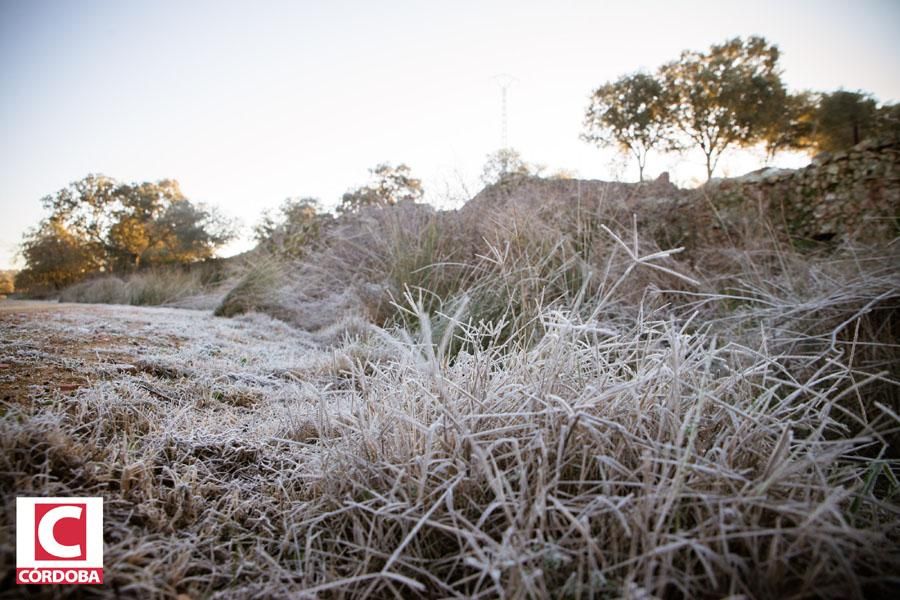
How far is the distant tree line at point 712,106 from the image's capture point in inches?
594

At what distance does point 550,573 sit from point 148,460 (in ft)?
2.59

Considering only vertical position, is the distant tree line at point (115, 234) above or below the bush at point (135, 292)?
above

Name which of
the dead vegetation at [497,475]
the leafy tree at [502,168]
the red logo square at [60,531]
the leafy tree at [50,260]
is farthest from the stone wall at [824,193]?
the leafy tree at [50,260]

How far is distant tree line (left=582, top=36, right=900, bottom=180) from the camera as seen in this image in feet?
49.5

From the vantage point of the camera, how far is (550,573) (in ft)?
1.78

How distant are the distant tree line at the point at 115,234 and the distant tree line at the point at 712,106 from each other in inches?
650

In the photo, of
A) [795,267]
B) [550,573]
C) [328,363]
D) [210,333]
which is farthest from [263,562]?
[795,267]

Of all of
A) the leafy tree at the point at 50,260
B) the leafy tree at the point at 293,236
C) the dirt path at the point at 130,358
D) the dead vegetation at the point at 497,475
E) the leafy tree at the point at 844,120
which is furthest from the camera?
the leafy tree at the point at 844,120

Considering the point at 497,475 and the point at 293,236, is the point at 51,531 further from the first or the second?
the point at 293,236

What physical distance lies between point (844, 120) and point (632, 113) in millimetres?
8280

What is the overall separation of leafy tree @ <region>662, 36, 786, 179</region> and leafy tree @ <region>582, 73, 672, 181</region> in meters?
0.46

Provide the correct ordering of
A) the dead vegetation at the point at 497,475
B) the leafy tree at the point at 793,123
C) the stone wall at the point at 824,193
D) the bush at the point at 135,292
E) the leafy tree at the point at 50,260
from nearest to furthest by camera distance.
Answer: the dead vegetation at the point at 497,475 → the stone wall at the point at 824,193 → the bush at the point at 135,292 → the leafy tree at the point at 50,260 → the leafy tree at the point at 793,123

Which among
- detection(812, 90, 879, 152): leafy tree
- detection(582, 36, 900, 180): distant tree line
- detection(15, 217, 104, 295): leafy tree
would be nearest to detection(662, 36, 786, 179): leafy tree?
detection(582, 36, 900, 180): distant tree line

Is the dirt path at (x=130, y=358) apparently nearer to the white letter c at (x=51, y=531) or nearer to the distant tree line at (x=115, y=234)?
the white letter c at (x=51, y=531)
